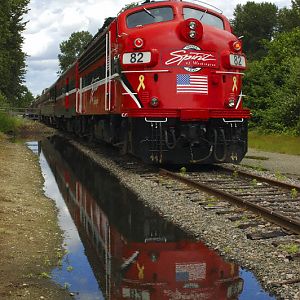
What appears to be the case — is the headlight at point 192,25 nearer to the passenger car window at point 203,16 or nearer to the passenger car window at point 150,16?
the passenger car window at point 203,16

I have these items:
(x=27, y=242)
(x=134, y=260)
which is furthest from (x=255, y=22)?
(x=134, y=260)

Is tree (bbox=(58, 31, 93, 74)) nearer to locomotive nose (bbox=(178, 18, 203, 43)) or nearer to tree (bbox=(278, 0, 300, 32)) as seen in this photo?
tree (bbox=(278, 0, 300, 32))

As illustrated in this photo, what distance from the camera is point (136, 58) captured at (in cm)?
1164

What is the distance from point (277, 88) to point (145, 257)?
82.9 feet

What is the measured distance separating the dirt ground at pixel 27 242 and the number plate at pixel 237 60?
17.8 ft

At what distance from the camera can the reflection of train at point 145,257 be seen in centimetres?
466

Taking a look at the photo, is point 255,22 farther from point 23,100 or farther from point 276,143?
point 23,100

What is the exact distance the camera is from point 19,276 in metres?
5.02

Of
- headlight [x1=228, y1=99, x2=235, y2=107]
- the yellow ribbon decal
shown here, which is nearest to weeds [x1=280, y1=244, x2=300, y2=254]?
the yellow ribbon decal

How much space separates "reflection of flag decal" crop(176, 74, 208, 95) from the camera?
11734mm

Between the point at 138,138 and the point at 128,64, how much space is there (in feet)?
5.70

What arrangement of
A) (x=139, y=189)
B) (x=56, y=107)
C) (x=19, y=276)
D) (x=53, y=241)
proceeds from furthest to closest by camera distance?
1. (x=56, y=107)
2. (x=139, y=189)
3. (x=53, y=241)
4. (x=19, y=276)

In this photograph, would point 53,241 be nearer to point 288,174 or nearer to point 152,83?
point 152,83

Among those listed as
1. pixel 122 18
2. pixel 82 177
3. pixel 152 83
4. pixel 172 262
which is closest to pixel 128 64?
pixel 152 83
